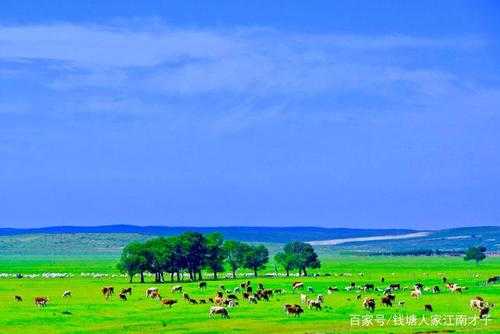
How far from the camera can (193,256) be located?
391ft

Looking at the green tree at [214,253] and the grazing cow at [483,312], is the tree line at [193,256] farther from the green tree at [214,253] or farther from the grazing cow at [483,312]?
the grazing cow at [483,312]

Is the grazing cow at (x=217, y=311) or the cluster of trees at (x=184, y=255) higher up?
the cluster of trees at (x=184, y=255)

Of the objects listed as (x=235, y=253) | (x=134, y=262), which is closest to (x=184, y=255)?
(x=134, y=262)

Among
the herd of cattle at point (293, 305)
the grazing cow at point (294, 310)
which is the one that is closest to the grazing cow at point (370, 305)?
the herd of cattle at point (293, 305)

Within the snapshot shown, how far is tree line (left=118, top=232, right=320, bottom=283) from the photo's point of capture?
114625 mm

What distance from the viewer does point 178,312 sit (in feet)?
205

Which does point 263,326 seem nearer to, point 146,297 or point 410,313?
point 410,313

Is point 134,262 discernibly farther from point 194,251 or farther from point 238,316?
point 238,316

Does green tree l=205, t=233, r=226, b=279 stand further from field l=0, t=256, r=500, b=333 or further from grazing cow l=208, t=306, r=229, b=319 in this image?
grazing cow l=208, t=306, r=229, b=319

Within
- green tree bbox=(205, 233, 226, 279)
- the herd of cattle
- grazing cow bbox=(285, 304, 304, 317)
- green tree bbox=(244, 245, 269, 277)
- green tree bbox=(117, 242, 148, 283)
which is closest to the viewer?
grazing cow bbox=(285, 304, 304, 317)

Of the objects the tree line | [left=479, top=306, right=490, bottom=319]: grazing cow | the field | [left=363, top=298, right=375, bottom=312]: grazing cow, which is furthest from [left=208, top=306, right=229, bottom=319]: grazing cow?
the tree line

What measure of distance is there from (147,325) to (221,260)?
218 ft

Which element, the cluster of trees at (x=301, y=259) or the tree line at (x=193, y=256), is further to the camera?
the cluster of trees at (x=301, y=259)

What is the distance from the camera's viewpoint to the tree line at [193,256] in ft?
376
